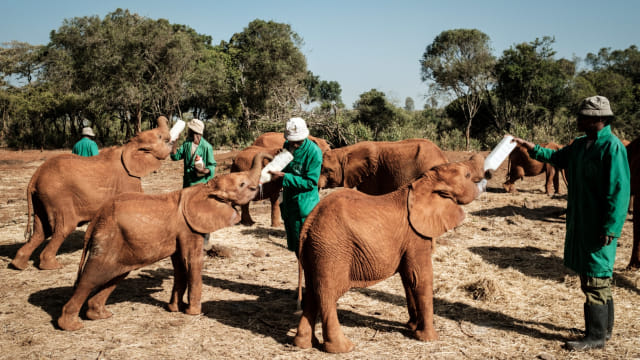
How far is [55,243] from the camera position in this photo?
22.2 ft

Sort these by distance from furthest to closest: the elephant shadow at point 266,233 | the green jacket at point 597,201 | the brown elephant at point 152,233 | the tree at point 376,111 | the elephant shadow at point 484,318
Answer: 1. the tree at point 376,111
2. the elephant shadow at point 266,233
3. the elephant shadow at point 484,318
4. the brown elephant at point 152,233
5. the green jacket at point 597,201

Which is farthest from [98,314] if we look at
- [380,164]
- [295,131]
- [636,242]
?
[636,242]

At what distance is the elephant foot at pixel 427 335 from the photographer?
176 inches

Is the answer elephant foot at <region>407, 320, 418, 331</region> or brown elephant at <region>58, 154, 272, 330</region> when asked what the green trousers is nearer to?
elephant foot at <region>407, 320, 418, 331</region>

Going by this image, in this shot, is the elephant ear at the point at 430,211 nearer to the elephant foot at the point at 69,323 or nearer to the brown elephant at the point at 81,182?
the elephant foot at the point at 69,323

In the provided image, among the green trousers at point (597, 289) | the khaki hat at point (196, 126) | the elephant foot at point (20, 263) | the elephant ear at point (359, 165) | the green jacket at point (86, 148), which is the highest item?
the khaki hat at point (196, 126)

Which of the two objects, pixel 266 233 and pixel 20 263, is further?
pixel 266 233

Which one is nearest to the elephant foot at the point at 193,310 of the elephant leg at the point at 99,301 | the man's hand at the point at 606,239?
the elephant leg at the point at 99,301

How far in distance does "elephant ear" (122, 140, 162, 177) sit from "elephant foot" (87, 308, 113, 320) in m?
2.27

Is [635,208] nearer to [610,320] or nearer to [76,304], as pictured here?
[610,320]

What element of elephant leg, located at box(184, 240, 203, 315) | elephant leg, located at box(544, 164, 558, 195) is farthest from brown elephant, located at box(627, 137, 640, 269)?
elephant leg, located at box(184, 240, 203, 315)

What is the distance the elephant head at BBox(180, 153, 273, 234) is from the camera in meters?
4.91

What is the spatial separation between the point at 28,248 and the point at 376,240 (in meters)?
5.55

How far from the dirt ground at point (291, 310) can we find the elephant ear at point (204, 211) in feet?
3.50
